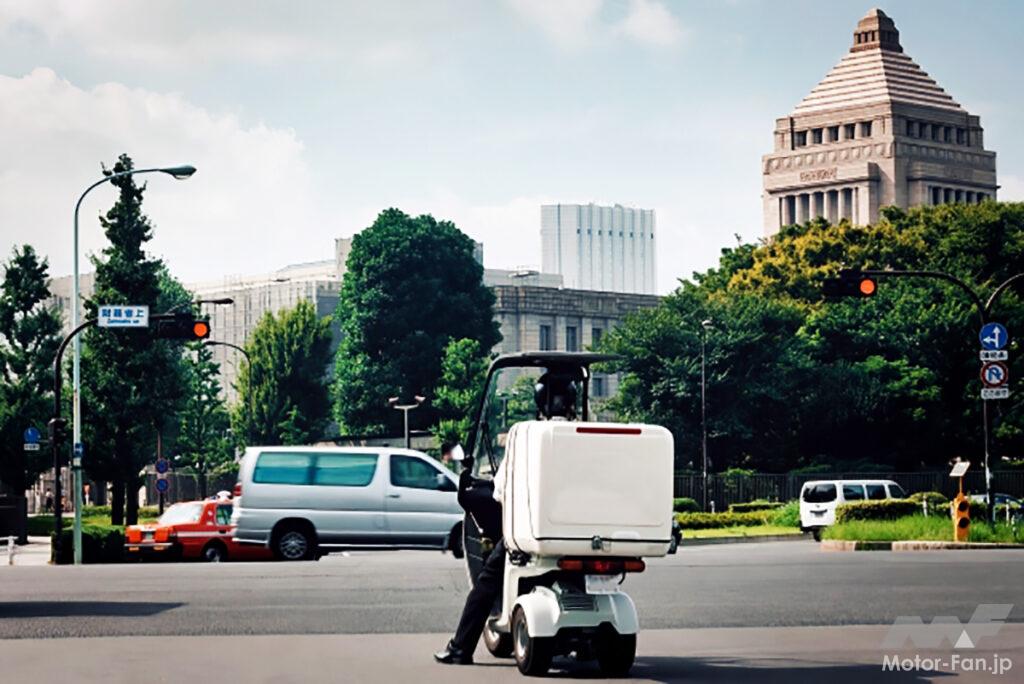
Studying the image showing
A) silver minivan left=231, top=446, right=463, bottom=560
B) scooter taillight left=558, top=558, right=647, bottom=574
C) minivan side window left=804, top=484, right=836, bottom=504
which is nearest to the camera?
scooter taillight left=558, top=558, right=647, bottom=574

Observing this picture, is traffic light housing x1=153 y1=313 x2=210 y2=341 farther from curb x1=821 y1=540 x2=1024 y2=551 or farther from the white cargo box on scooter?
the white cargo box on scooter

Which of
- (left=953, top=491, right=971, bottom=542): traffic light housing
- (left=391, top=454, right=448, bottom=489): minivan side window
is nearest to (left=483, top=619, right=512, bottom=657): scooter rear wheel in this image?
(left=391, top=454, right=448, bottom=489): minivan side window

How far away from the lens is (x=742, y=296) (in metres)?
80.4

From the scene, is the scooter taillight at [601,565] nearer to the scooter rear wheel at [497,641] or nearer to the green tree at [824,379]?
the scooter rear wheel at [497,641]

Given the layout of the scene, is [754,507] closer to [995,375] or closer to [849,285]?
[849,285]

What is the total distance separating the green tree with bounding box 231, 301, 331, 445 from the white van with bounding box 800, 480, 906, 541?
3771 centimetres

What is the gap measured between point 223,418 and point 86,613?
8028cm

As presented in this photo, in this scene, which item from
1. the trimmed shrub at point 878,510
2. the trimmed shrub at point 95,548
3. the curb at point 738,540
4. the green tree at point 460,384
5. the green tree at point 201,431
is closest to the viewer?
the trimmed shrub at point 95,548

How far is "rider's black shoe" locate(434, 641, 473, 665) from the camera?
45.5ft

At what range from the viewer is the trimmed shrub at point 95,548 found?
4259cm

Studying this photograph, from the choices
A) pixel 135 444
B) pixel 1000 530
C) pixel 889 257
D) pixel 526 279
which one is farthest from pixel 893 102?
pixel 1000 530

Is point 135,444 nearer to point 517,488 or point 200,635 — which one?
point 200,635

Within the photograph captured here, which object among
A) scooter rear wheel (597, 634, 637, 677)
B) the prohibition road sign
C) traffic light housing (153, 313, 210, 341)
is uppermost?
traffic light housing (153, 313, 210, 341)

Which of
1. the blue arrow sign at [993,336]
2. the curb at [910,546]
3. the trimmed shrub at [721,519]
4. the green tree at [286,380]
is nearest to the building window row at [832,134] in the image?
the green tree at [286,380]
